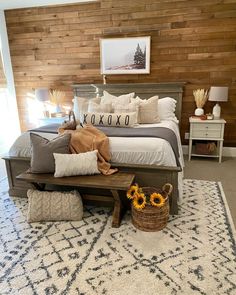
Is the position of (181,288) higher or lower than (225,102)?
lower

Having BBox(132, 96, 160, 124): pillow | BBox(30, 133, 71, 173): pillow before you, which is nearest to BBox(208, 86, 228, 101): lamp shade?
BBox(132, 96, 160, 124): pillow

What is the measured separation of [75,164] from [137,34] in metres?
2.83

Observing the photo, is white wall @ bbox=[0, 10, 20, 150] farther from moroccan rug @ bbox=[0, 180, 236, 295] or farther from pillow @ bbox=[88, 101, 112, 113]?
moroccan rug @ bbox=[0, 180, 236, 295]

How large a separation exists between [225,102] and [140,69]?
152 centimetres

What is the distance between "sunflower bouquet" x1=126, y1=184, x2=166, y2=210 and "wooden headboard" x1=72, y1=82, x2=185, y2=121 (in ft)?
7.61

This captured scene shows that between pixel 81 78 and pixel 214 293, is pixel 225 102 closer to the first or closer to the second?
pixel 81 78

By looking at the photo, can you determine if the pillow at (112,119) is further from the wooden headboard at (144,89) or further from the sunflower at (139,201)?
the sunflower at (139,201)

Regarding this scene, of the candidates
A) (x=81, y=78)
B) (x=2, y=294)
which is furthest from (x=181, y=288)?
(x=81, y=78)

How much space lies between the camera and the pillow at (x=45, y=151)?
7.62 ft

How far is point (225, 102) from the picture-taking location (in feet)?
13.1

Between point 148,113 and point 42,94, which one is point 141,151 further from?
point 42,94

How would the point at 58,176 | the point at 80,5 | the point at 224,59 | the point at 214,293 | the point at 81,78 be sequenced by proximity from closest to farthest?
the point at 214,293, the point at 58,176, the point at 224,59, the point at 80,5, the point at 81,78

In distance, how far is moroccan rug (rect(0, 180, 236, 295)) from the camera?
1578 mm

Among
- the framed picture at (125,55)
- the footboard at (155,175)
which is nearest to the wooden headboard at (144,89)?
the framed picture at (125,55)
